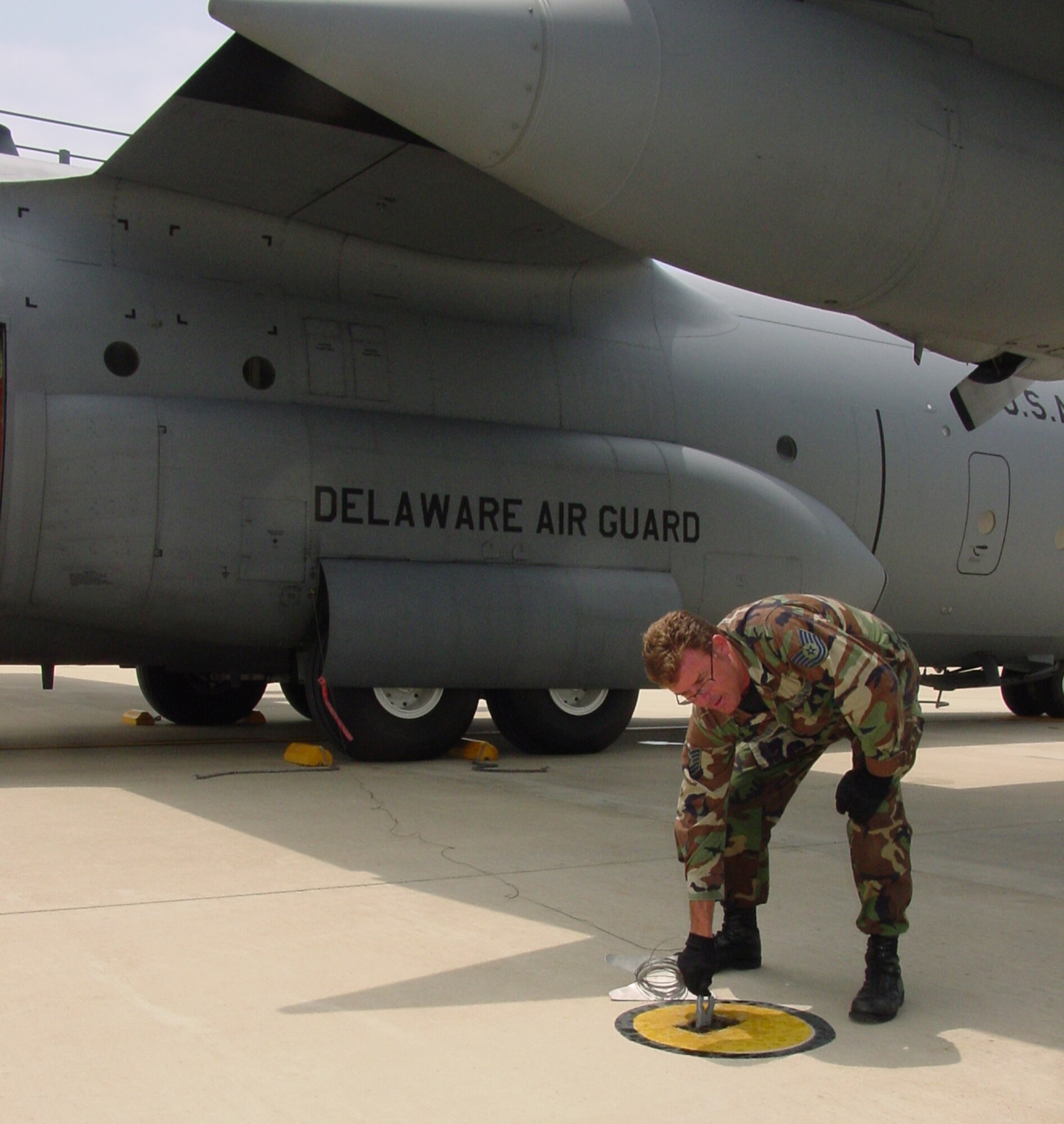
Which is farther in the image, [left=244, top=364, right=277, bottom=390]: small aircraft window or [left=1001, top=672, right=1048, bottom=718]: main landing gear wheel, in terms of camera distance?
[left=1001, top=672, right=1048, bottom=718]: main landing gear wheel

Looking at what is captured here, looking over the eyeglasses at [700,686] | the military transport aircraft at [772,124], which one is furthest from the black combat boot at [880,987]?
the military transport aircraft at [772,124]

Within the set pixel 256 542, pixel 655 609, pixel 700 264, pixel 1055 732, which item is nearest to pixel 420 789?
pixel 256 542

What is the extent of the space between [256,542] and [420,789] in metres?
2.13

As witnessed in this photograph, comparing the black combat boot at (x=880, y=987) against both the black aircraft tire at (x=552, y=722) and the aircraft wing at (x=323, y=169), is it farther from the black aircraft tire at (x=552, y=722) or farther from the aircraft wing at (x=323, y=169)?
the black aircraft tire at (x=552, y=722)

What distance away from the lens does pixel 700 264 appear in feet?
19.3

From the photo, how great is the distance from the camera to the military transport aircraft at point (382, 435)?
28.7 feet

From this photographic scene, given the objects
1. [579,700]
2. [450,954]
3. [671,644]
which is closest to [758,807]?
[671,644]

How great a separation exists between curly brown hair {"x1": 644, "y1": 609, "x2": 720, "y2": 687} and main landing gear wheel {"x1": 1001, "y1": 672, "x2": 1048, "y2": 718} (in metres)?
13.1

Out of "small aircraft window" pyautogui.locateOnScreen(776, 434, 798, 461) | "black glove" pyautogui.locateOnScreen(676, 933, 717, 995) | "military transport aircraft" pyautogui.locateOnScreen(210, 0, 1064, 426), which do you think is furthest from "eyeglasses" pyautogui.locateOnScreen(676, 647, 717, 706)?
"small aircraft window" pyautogui.locateOnScreen(776, 434, 798, 461)

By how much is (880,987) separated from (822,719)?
84 centimetres

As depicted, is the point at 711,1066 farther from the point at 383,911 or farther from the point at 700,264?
the point at 700,264

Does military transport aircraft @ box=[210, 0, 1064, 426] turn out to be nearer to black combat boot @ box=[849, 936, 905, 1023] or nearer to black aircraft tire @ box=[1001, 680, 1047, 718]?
black combat boot @ box=[849, 936, 905, 1023]

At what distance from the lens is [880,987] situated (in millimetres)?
4062

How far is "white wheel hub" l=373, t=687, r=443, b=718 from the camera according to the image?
9.80 m
